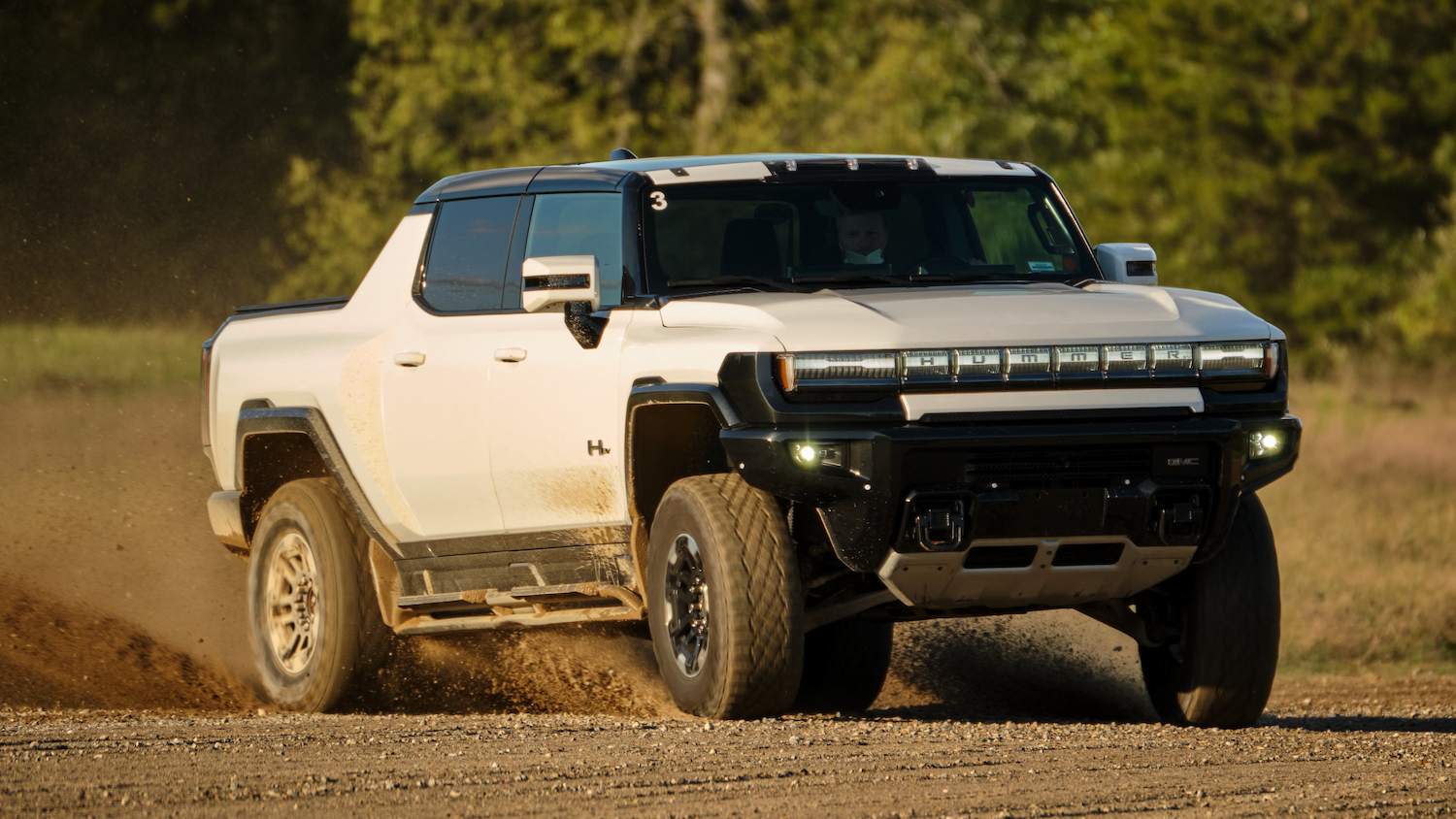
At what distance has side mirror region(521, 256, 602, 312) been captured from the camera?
6883 millimetres

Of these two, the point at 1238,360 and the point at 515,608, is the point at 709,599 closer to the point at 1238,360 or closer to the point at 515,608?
the point at 515,608

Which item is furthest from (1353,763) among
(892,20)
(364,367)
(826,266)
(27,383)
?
(892,20)

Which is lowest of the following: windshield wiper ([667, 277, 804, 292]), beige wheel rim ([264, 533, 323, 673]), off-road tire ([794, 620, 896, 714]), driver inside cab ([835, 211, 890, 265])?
off-road tire ([794, 620, 896, 714])

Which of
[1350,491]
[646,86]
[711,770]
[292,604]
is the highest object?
[711,770]

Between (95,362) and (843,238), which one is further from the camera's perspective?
(95,362)

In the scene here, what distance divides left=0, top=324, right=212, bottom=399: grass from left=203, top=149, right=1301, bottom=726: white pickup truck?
10.6 meters

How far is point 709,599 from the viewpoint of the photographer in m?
6.57

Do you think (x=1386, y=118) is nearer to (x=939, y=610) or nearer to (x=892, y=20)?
(x=892, y=20)

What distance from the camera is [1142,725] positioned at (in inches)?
282

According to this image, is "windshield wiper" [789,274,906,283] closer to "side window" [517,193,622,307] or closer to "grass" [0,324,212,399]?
"side window" [517,193,622,307]

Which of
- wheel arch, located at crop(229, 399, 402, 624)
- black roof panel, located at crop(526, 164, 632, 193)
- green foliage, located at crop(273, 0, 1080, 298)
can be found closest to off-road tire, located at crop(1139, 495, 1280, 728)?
black roof panel, located at crop(526, 164, 632, 193)

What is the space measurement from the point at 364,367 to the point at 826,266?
1.92 m

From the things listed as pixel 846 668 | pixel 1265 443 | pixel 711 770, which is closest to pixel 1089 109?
pixel 846 668

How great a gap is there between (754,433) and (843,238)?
4.68 ft
